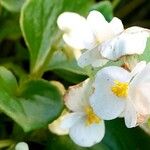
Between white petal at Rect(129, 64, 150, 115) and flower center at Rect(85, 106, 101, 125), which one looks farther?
flower center at Rect(85, 106, 101, 125)

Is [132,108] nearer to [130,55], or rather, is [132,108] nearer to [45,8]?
[130,55]

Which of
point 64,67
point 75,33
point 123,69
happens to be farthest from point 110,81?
point 64,67

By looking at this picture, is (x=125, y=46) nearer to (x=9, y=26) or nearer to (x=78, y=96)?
(x=78, y=96)

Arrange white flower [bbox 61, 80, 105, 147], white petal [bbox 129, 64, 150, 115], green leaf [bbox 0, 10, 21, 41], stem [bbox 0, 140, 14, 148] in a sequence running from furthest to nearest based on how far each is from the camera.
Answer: green leaf [bbox 0, 10, 21, 41]
stem [bbox 0, 140, 14, 148]
white flower [bbox 61, 80, 105, 147]
white petal [bbox 129, 64, 150, 115]

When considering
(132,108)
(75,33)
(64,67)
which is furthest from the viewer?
(64,67)

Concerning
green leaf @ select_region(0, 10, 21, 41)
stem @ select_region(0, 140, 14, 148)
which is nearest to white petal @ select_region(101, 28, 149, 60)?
stem @ select_region(0, 140, 14, 148)

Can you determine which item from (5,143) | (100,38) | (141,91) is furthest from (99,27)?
(5,143)

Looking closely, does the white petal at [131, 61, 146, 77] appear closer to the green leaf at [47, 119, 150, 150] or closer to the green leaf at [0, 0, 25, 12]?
the green leaf at [47, 119, 150, 150]
